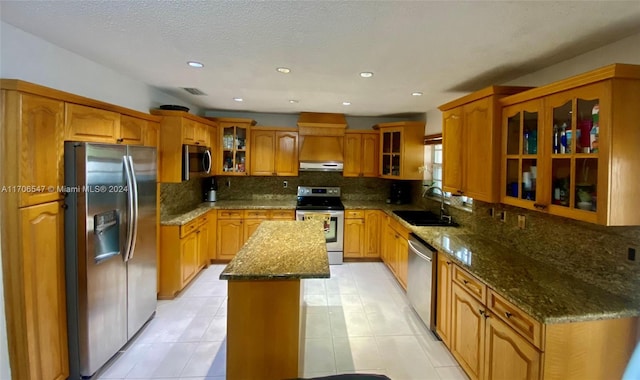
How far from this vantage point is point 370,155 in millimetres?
5004

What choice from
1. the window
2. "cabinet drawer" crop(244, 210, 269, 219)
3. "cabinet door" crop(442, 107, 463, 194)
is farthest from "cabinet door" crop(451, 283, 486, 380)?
"cabinet drawer" crop(244, 210, 269, 219)

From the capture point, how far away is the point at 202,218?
13.4 feet

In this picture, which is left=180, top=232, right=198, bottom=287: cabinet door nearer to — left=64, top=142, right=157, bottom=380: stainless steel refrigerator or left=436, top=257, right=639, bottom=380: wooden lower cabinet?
left=64, top=142, right=157, bottom=380: stainless steel refrigerator

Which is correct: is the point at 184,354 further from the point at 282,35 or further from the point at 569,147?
the point at 569,147

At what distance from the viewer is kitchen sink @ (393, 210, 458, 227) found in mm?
3426

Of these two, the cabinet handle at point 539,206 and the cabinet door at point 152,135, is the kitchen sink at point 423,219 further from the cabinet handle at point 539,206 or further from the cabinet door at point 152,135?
the cabinet door at point 152,135

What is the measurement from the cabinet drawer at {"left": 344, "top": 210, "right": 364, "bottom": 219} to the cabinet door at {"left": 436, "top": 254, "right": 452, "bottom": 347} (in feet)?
6.91

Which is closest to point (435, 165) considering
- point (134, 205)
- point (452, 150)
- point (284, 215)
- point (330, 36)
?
point (452, 150)

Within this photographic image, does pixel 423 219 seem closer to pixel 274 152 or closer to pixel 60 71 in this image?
pixel 274 152

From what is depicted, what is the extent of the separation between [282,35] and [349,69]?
80 centimetres

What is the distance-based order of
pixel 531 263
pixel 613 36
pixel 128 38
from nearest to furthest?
1. pixel 613 36
2. pixel 128 38
3. pixel 531 263

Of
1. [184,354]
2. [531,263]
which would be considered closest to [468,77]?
[531,263]

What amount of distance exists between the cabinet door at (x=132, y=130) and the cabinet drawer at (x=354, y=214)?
2931mm

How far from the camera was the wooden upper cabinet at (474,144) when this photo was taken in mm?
2320
